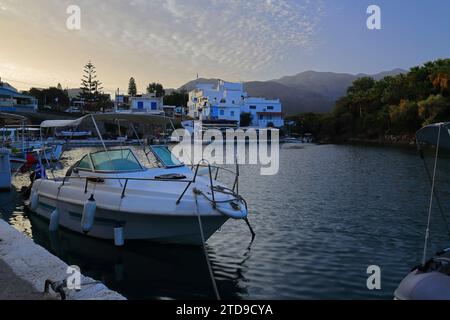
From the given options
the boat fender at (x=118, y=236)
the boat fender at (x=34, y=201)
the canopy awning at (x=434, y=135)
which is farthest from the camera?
the boat fender at (x=34, y=201)

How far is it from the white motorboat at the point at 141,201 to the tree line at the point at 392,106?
249ft

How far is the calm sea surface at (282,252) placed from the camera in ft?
32.7

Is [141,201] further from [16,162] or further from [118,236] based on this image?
[16,162]

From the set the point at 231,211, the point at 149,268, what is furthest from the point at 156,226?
the point at 231,211

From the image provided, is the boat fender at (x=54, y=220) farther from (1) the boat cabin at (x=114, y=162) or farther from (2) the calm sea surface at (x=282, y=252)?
(1) the boat cabin at (x=114, y=162)

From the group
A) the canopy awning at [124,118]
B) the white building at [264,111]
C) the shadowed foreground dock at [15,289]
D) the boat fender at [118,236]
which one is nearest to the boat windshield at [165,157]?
the canopy awning at [124,118]

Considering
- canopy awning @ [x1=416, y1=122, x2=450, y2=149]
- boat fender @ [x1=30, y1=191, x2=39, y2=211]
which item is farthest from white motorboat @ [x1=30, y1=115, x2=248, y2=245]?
canopy awning @ [x1=416, y1=122, x2=450, y2=149]

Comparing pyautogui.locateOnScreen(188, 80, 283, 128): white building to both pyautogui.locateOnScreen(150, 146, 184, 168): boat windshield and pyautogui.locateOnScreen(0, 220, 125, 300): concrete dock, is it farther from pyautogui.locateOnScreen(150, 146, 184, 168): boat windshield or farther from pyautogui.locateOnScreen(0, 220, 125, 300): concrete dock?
pyautogui.locateOnScreen(0, 220, 125, 300): concrete dock

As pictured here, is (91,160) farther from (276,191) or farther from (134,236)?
(276,191)

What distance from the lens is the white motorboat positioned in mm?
11516

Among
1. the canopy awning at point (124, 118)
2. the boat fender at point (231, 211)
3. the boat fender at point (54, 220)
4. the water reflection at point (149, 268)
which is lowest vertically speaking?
the water reflection at point (149, 268)
